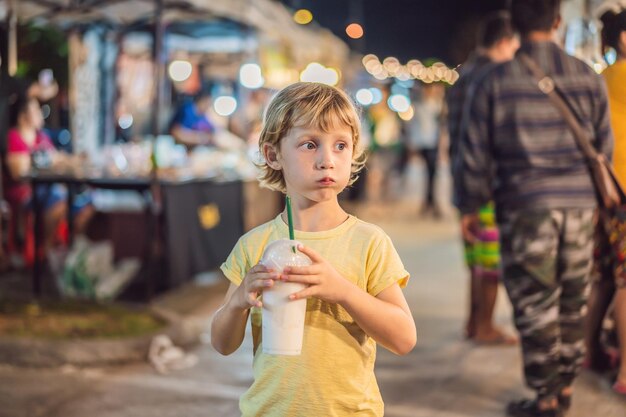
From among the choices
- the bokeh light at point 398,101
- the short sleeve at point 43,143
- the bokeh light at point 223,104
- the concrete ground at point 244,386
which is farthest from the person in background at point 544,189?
the bokeh light at point 398,101

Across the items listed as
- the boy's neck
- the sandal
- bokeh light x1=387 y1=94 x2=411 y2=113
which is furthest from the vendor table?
bokeh light x1=387 y1=94 x2=411 y2=113

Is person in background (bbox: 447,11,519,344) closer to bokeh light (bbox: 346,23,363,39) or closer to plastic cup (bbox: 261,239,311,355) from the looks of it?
plastic cup (bbox: 261,239,311,355)

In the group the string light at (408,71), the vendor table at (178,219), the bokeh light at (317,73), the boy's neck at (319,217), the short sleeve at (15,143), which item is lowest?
the vendor table at (178,219)

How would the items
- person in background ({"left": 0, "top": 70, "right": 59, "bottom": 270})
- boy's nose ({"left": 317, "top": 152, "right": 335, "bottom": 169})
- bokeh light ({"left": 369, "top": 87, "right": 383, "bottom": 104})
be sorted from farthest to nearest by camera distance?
1. bokeh light ({"left": 369, "top": 87, "right": 383, "bottom": 104})
2. person in background ({"left": 0, "top": 70, "right": 59, "bottom": 270})
3. boy's nose ({"left": 317, "top": 152, "right": 335, "bottom": 169})

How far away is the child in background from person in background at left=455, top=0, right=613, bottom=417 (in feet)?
6.62

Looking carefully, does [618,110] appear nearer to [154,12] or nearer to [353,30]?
[154,12]

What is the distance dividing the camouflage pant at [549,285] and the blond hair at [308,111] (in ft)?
6.64

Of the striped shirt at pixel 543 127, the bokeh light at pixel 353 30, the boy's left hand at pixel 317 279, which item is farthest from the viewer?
the bokeh light at pixel 353 30

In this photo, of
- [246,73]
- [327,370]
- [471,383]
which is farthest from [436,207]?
[327,370]

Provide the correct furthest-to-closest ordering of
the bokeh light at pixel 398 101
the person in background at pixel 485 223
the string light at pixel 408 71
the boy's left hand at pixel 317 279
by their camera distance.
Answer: the string light at pixel 408 71
the bokeh light at pixel 398 101
the person in background at pixel 485 223
the boy's left hand at pixel 317 279

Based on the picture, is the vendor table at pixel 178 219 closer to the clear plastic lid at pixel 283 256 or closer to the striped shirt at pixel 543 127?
the striped shirt at pixel 543 127

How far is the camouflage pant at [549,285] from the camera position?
3.86m

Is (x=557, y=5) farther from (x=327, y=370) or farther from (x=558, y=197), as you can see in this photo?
(x=327, y=370)

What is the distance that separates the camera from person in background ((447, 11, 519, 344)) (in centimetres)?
558
